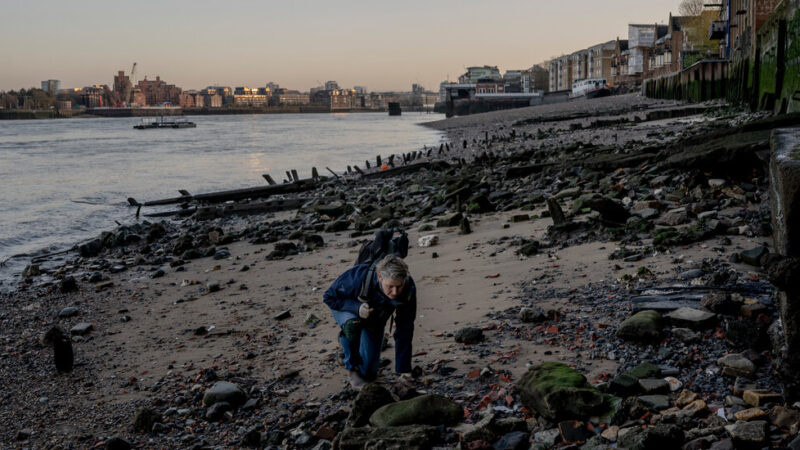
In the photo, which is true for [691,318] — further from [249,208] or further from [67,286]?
[249,208]

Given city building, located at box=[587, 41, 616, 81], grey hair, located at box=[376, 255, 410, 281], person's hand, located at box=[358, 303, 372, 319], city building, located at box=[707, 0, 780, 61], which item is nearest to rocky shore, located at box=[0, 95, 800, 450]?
person's hand, located at box=[358, 303, 372, 319]

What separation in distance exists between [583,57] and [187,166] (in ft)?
380

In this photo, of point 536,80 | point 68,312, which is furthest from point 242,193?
point 536,80

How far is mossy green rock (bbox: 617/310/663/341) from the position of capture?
4.29 metres

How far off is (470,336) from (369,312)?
111cm

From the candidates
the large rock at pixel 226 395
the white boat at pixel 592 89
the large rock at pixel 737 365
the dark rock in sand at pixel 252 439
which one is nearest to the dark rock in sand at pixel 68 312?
the large rock at pixel 226 395

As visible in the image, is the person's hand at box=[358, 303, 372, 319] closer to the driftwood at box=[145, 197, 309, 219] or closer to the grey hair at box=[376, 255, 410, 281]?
the grey hair at box=[376, 255, 410, 281]

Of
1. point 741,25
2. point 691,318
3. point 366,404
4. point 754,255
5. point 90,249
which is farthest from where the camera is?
point 741,25

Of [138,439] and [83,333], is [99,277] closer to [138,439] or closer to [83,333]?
[83,333]

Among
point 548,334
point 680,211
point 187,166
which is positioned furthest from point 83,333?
point 187,166

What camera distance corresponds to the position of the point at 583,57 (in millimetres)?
134625

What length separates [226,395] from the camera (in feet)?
16.0

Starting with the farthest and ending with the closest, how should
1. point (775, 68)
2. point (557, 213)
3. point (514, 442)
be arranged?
point (775, 68) → point (557, 213) → point (514, 442)

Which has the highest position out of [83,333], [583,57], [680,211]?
[583,57]
